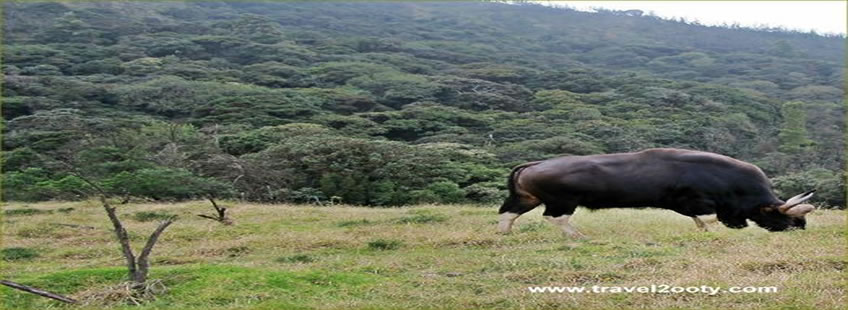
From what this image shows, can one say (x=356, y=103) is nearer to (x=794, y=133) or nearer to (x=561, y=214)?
(x=794, y=133)

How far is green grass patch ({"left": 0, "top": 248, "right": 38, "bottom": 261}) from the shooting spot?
33.3 feet

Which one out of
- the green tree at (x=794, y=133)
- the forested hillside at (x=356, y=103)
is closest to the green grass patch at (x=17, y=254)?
the forested hillside at (x=356, y=103)

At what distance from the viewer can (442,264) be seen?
26.6ft

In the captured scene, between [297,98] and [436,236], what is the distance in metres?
38.4

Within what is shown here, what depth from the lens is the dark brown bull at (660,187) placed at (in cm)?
949

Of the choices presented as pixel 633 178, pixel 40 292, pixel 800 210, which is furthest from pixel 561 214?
pixel 40 292

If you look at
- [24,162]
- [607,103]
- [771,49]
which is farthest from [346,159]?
[771,49]

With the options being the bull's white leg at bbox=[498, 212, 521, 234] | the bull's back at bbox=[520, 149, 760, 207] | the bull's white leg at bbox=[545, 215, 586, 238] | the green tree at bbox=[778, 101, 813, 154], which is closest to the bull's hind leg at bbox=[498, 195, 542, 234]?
the bull's white leg at bbox=[498, 212, 521, 234]

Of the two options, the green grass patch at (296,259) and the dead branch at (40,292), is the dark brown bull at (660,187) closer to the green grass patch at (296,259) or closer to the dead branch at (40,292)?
the green grass patch at (296,259)

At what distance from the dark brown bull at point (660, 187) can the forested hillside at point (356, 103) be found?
5.30 meters

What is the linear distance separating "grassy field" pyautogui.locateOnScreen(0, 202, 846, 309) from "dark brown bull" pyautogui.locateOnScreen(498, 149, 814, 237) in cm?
29

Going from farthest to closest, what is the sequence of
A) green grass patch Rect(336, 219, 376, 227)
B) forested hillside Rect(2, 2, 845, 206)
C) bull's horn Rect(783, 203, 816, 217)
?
forested hillside Rect(2, 2, 845, 206), green grass patch Rect(336, 219, 376, 227), bull's horn Rect(783, 203, 816, 217)

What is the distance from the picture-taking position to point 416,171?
88.5 ft

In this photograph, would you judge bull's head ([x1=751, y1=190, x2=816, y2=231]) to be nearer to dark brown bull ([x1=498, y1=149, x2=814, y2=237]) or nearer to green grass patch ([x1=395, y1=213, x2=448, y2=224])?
dark brown bull ([x1=498, y1=149, x2=814, y2=237])
